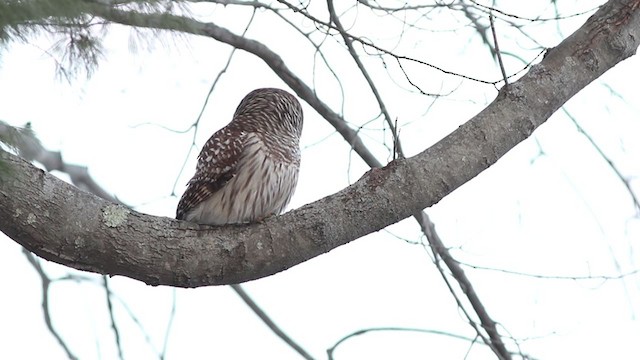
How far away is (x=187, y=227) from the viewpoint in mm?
3318

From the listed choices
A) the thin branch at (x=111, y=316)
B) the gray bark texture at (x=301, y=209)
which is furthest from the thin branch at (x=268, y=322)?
the gray bark texture at (x=301, y=209)

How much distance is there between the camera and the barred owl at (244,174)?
422 cm

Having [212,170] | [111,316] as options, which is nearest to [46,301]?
[111,316]

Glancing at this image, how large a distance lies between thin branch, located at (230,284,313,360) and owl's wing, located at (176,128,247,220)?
1.58m

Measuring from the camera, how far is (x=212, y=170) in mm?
4395

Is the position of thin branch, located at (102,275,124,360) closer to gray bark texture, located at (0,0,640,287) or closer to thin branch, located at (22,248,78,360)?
thin branch, located at (22,248,78,360)

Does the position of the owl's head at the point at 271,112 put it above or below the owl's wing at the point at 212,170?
above

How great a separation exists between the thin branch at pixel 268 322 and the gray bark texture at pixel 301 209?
238cm

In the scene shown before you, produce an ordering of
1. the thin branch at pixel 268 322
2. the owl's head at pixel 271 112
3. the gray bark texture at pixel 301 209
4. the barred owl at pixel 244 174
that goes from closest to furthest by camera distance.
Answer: the gray bark texture at pixel 301 209 → the barred owl at pixel 244 174 → the owl's head at pixel 271 112 → the thin branch at pixel 268 322

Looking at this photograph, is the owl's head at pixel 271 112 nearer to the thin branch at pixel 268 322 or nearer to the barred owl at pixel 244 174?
the barred owl at pixel 244 174

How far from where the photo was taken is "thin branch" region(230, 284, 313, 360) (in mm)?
5664

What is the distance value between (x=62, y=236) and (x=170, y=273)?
0.39 metres

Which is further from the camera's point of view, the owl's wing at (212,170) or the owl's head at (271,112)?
the owl's head at (271,112)

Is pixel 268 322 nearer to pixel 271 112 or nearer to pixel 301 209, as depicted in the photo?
pixel 271 112
